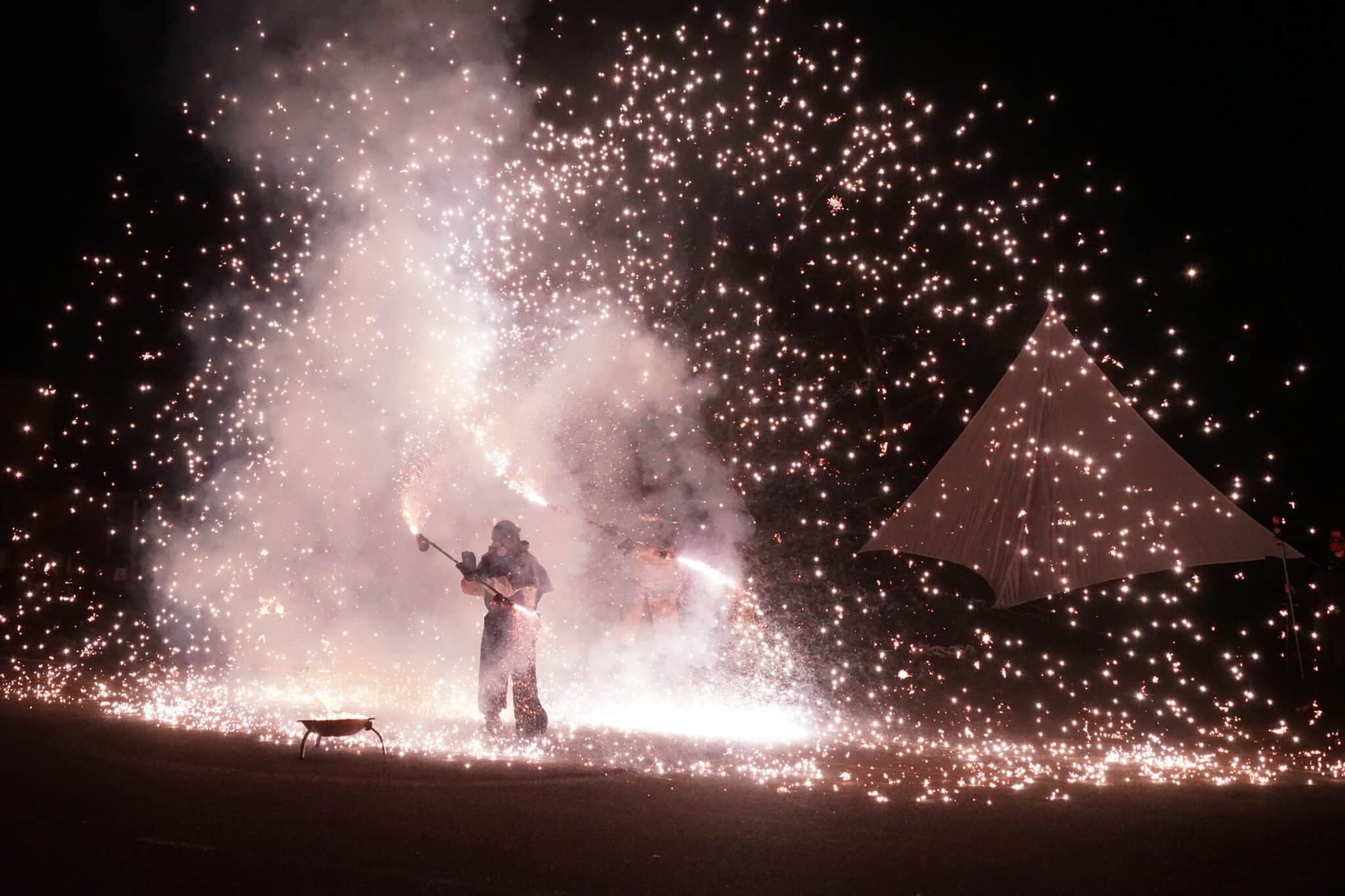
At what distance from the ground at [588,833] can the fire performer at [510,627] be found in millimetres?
1232

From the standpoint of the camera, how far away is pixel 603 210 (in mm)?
9062

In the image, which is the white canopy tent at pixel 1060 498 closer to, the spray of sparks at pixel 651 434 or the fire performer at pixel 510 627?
the spray of sparks at pixel 651 434

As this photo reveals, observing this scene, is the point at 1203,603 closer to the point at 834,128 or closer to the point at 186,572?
the point at 834,128

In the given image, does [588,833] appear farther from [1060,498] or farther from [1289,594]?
[1289,594]

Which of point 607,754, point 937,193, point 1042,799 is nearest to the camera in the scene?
point 1042,799

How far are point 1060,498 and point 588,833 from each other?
17.2 ft

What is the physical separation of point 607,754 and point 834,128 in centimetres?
590

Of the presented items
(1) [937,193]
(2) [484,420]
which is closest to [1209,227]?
(1) [937,193]

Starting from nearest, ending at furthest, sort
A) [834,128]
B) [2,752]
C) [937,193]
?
[2,752] → [937,193] → [834,128]

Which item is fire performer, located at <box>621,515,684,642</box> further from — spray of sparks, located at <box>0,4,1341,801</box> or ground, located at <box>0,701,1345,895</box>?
ground, located at <box>0,701,1345,895</box>

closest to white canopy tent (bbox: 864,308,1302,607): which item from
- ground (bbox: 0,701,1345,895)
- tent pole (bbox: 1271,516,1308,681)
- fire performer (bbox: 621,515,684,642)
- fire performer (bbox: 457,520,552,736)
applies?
tent pole (bbox: 1271,516,1308,681)

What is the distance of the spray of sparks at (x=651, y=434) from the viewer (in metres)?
7.15

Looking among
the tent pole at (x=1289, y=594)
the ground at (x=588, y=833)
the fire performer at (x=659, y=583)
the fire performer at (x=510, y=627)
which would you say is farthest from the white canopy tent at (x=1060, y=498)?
the fire performer at (x=510, y=627)

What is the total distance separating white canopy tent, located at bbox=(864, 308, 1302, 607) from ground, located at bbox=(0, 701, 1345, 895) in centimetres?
252
